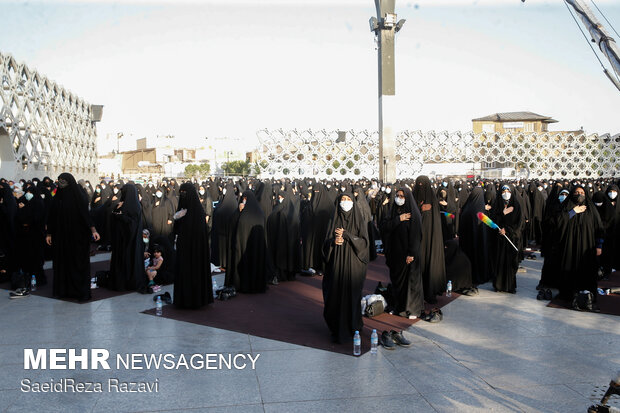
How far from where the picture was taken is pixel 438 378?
172 inches

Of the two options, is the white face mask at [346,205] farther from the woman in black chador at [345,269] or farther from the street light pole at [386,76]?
the street light pole at [386,76]

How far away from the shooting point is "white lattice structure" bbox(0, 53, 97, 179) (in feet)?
81.4

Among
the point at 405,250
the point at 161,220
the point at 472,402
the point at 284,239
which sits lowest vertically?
the point at 472,402

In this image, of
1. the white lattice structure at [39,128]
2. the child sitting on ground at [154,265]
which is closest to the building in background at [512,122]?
the white lattice structure at [39,128]

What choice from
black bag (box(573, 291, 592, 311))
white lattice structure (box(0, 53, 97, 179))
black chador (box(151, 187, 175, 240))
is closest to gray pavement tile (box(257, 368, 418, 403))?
black bag (box(573, 291, 592, 311))

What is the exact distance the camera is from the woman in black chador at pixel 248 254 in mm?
7648

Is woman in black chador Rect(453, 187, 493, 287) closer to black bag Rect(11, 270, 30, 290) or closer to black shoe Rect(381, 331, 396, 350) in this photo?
black shoe Rect(381, 331, 396, 350)

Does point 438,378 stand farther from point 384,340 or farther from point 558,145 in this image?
point 558,145

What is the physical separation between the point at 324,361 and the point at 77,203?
473 centimetres

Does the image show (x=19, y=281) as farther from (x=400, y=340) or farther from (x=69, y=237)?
(x=400, y=340)

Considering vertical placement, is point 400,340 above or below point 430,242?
below

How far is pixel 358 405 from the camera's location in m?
3.85

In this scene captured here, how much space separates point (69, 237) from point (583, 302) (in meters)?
7.39

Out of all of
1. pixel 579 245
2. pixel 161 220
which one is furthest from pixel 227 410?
pixel 161 220
